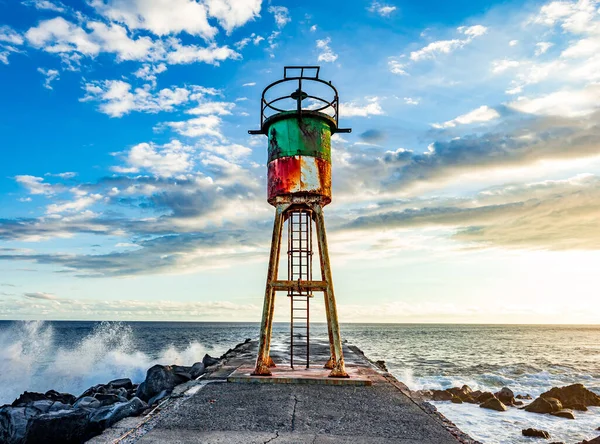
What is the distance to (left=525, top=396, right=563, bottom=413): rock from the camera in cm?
1353

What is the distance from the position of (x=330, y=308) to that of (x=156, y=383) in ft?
15.7

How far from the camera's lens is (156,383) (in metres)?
10.6

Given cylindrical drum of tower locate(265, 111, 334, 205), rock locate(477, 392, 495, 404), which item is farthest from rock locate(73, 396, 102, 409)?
rock locate(477, 392, 495, 404)

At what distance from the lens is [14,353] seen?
3391 centimetres

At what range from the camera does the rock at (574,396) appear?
14938 millimetres

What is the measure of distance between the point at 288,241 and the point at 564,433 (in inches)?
346

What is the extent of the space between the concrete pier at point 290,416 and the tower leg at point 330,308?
1.51ft

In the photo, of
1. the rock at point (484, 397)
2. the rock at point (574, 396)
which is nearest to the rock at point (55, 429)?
the rock at point (484, 397)

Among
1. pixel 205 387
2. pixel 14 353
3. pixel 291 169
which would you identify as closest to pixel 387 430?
pixel 205 387

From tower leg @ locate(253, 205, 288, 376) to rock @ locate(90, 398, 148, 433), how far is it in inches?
105

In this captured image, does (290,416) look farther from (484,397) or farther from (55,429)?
(484,397)

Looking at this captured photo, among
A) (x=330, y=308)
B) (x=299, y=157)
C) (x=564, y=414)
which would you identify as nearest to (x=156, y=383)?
(x=330, y=308)

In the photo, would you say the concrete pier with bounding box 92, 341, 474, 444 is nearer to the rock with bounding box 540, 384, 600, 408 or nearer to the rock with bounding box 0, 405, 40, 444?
the rock with bounding box 0, 405, 40, 444

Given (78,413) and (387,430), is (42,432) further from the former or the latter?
(387,430)
